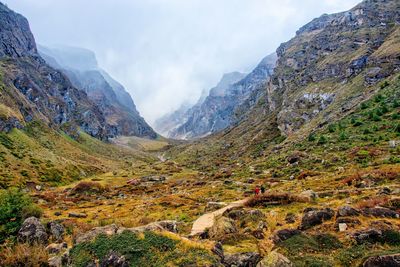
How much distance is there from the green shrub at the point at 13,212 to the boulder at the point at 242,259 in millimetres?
16684

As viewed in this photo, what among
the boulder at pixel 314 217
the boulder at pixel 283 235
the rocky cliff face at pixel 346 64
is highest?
the rocky cliff face at pixel 346 64

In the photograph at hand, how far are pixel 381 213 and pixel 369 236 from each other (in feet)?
12.3

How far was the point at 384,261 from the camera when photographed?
40.9ft

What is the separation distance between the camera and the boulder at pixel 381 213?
61.0 feet

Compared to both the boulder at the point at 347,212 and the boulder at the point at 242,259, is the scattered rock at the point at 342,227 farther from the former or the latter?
the boulder at the point at 242,259

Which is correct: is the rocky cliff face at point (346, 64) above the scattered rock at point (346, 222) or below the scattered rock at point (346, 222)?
above

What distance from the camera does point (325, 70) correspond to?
5561 inches

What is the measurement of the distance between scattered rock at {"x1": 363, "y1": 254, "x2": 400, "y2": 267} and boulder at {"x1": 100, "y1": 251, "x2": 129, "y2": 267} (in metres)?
9.77

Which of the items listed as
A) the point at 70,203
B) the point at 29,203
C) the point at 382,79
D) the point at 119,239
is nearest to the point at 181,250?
the point at 119,239

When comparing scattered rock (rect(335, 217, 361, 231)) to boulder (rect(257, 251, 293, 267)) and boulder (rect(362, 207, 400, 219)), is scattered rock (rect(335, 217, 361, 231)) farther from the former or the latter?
boulder (rect(257, 251, 293, 267))

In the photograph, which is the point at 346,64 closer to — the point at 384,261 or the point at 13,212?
the point at 13,212

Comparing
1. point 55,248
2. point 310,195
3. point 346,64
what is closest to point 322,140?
point 310,195

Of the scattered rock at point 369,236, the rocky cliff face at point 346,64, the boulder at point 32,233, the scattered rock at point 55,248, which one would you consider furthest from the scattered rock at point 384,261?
the rocky cliff face at point 346,64

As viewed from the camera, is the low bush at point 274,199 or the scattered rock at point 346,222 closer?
the scattered rock at point 346,222
